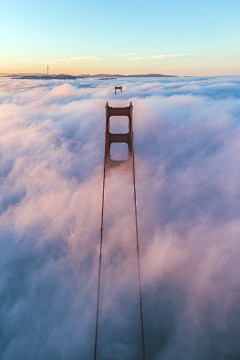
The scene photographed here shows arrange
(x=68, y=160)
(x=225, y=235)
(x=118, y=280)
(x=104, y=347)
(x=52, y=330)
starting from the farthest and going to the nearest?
1. (x=68, y=160)
2. (x=225, y=235)
3. (x=118, y=280)
4. (x=52, y=330)
5. (x=104, y=347)

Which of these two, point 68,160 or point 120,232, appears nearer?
point 120,232

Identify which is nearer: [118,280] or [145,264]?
[118,280]

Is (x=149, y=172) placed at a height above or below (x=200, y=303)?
above

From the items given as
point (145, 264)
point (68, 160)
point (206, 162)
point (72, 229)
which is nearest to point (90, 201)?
point (72, 229)

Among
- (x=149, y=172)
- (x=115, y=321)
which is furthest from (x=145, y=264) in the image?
(x=149, y=172)

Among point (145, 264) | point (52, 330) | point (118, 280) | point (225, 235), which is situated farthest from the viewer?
point (225, 235)

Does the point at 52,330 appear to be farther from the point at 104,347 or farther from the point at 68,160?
the point at 68,160

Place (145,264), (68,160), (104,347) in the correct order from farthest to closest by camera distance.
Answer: (68,160), (145,264), (104,347)

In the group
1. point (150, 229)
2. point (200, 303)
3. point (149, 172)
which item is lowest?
point (200, 303)

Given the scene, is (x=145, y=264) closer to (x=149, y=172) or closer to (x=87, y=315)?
(x=87, y=315)
